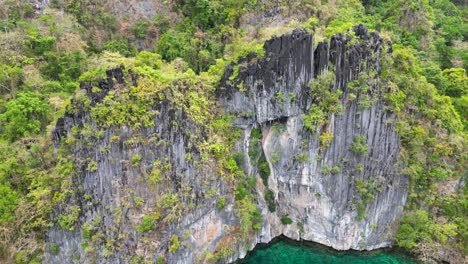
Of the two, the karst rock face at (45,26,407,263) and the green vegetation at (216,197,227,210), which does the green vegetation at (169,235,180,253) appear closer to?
the karst rock face at (45,26,407,263)

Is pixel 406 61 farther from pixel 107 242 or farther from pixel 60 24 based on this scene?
pixel 60 24

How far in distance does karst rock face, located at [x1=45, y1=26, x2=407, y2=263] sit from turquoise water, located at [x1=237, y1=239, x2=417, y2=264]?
44 centimetres

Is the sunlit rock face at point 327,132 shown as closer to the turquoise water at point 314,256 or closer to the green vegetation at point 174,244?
the turquoise water at point 314,256

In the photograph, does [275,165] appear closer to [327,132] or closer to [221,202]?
[327,132]

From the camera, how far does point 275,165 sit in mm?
20516

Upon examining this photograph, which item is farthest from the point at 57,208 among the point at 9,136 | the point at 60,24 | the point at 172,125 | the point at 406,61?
the point at 406,61

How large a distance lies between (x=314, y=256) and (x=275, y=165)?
5.11 m

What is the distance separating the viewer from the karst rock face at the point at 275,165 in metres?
17.3

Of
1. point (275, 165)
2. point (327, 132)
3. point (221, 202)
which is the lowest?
point (221, 202)

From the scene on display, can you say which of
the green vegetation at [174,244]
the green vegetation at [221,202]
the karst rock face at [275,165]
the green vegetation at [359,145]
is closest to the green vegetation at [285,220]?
the karst rock face at [275,165]

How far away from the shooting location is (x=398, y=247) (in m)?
20.1

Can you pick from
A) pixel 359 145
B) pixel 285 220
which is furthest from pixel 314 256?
pixel 359 145

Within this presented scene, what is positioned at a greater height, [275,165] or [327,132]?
[327,132]

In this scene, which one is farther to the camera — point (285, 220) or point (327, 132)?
point (285, 220)
